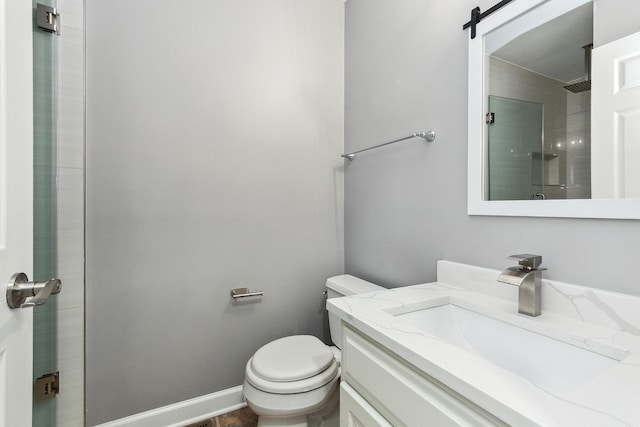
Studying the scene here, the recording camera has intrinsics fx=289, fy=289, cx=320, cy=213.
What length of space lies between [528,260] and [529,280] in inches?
2.2

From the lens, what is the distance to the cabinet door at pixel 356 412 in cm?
73

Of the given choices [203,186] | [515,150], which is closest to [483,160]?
[515,150]

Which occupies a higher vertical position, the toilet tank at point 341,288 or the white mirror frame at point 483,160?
the white mirror frame at point 483,160

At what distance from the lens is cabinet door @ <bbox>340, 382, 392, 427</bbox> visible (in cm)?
73

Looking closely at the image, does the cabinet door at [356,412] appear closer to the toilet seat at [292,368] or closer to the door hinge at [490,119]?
the toilet seat at [292,368]

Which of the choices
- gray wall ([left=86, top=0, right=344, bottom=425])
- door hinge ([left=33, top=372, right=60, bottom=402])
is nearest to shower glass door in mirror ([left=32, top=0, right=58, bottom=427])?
door hinge ([left=33, top=372, right=60, bottom=402])

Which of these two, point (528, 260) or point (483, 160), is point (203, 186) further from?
point (528, 260)

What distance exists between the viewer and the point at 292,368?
119cm

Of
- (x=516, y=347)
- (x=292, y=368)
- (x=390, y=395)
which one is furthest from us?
(x=292, y=368)

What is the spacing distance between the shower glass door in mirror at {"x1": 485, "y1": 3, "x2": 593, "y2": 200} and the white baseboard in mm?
1583

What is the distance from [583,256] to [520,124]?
451mm

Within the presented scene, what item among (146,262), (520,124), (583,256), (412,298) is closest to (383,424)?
(412,298)

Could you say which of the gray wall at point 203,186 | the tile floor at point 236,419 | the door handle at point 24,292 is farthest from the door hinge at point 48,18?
the tile floor at point 236,419

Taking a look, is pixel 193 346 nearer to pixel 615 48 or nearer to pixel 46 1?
pixel 46 1
